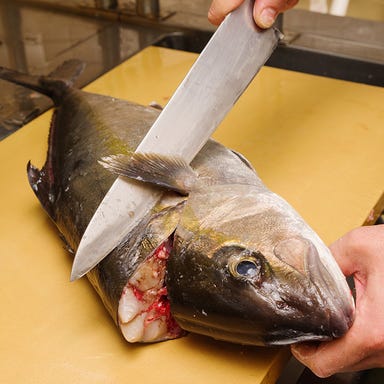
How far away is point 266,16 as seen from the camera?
162cm

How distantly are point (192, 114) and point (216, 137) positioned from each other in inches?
22.5

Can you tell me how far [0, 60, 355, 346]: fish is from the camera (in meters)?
1.23

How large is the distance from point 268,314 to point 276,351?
20 cm

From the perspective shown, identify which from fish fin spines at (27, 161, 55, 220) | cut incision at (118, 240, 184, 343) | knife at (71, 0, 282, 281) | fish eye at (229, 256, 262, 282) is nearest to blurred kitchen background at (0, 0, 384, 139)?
fish fin spines at (27, 161, 55, 220)

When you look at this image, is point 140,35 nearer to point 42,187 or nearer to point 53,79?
point 53,79

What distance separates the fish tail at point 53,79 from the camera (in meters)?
2.15

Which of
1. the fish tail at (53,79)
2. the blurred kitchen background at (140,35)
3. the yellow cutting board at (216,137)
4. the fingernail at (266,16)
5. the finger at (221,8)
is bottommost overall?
the blurred kitchen background at (140,35)

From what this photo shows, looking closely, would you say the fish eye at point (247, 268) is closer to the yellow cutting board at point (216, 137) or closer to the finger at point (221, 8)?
the yellow cutting board at point (216, 137)

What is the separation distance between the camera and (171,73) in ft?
8.42

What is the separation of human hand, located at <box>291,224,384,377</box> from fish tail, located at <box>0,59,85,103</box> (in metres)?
1.14

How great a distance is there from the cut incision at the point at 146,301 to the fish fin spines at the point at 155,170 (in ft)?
0.47

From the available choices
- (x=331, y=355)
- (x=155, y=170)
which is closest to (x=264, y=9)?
(x=155, y=170)

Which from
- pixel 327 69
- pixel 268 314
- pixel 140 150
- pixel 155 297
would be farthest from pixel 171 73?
pixel 268 314

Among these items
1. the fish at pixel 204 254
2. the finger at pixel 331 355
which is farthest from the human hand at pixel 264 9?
the finger at pixel 331 355
